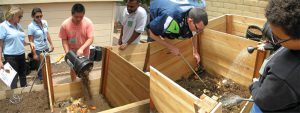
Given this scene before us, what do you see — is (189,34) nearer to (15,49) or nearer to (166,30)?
(166,30)

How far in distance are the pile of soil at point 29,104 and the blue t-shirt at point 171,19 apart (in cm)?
154

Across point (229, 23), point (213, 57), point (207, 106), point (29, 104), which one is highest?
point (207, 106)

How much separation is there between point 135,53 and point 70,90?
0.93 meters

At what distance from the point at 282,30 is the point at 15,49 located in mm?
4121

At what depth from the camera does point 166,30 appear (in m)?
3.64

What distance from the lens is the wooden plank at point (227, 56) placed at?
411 cm

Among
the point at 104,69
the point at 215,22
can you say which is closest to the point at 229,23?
the point at 215,22

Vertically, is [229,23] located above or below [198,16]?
below

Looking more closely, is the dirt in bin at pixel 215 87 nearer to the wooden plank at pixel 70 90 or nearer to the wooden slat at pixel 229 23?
the wooden plank at pixel 70 90

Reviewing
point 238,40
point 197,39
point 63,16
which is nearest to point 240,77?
point 238,40

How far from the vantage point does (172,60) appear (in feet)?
14.3

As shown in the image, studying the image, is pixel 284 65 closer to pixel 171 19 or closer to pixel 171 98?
pixel 171 98


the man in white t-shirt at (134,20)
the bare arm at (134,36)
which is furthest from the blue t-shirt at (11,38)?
the bare arm at (134,36)

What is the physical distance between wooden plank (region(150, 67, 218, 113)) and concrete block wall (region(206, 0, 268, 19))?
4.63 metres
